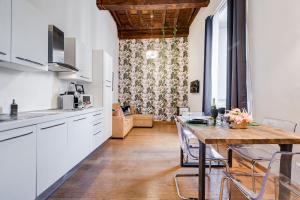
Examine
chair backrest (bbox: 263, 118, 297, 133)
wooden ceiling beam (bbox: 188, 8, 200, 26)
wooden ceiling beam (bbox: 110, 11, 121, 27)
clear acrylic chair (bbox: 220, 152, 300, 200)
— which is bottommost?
clear acrylic chair (bbox: 220, 152, 300, 200)

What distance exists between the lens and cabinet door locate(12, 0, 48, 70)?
6.39 ft

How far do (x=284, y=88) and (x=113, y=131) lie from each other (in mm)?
3868

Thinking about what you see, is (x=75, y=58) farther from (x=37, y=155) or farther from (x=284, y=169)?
(x=284, y=169)

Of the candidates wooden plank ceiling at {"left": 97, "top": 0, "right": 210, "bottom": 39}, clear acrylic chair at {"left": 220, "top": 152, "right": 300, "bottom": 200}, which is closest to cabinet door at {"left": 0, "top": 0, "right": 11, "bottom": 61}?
clear acrylic chair at {"left": 220, "top": 152, "right": 300, "bottom": 200}

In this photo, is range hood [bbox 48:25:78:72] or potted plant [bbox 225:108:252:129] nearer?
potted plant [bbox 225:108:252:129]

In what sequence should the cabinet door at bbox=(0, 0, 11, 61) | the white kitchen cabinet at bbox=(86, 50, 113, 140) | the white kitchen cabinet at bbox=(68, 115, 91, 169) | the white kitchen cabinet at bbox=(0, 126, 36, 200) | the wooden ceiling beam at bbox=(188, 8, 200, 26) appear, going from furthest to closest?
the wooden ceiling beam at bbox=(188, 8, 200, 26), the white kitchen cabinet at bbox=(86, 50, 113, 140), the white kitchen cabinet at bbox=(68, 115, 91, 169), the cabinet door at bbox=(0, 0, 11, 61), the white kitchen cabinet at bbox=(0, 126, 36, 200)

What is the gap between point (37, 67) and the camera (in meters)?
2.35

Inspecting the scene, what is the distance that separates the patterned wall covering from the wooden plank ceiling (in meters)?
0.32

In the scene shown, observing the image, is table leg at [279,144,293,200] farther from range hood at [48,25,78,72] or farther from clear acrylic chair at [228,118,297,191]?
range hood at [48,25,78,72]

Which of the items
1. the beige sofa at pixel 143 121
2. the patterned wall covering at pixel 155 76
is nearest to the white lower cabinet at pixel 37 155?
the beige sofa at pixel 143 121

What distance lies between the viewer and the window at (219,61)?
5.21m

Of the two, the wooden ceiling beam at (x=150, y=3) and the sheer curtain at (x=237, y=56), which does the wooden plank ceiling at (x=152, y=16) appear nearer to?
the wooden ceiling beam at (x=150, y=3)

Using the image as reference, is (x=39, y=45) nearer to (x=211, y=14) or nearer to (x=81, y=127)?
(x=81, y=127)

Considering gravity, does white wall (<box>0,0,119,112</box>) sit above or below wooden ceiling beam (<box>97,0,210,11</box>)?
below
